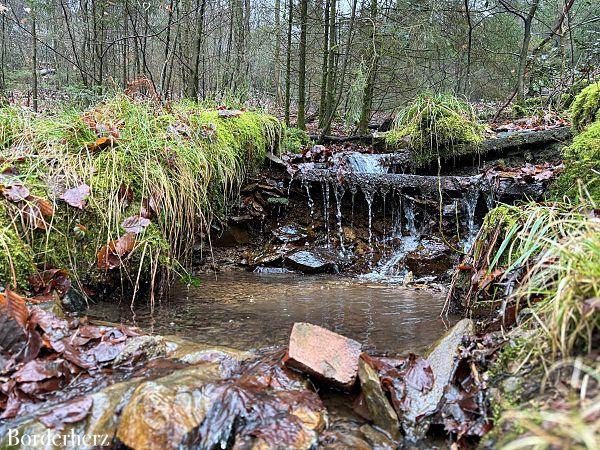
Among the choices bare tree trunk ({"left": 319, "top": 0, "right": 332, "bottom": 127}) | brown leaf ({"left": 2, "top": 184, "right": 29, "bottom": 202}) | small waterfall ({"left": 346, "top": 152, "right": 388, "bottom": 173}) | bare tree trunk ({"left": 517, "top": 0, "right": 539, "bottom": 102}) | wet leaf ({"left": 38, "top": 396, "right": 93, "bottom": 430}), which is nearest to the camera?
wet leaf ({"left": 38, "top": 396, "right": 93, "bottom": 430})

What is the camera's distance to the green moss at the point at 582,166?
117 inches

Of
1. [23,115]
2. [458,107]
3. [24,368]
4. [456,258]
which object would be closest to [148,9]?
[23,115]

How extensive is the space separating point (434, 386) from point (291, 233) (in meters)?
3.55

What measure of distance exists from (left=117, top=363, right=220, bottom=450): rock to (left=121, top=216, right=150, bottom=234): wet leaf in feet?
4.64

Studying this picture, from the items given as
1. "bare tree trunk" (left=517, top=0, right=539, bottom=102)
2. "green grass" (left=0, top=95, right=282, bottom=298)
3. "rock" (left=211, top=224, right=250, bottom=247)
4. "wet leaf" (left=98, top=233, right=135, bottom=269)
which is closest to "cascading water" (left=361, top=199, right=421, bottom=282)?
"rock" (left=211, top=224, right=250, bottom=247)

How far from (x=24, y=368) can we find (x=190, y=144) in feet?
7.77

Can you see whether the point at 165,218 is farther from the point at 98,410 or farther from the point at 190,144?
the point at 98,410

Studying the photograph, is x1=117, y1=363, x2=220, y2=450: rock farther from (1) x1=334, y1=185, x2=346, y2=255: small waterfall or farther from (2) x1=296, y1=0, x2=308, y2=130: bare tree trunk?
(2) x1=296, y1=0, x2=308, y2=130: bare tree trunk

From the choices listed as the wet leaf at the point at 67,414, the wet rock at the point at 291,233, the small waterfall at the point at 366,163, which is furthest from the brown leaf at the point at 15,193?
the small waterfall at the point at 366,163

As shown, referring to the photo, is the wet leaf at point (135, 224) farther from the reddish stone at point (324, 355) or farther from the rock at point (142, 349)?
the reddish stone at point (324, 355)

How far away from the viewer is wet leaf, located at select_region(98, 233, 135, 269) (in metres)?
2.77

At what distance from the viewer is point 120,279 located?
2.96 meters

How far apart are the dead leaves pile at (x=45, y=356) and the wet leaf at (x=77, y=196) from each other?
805 mm

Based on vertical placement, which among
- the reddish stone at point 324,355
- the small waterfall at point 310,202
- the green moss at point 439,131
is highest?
the green moss at point 439,131
